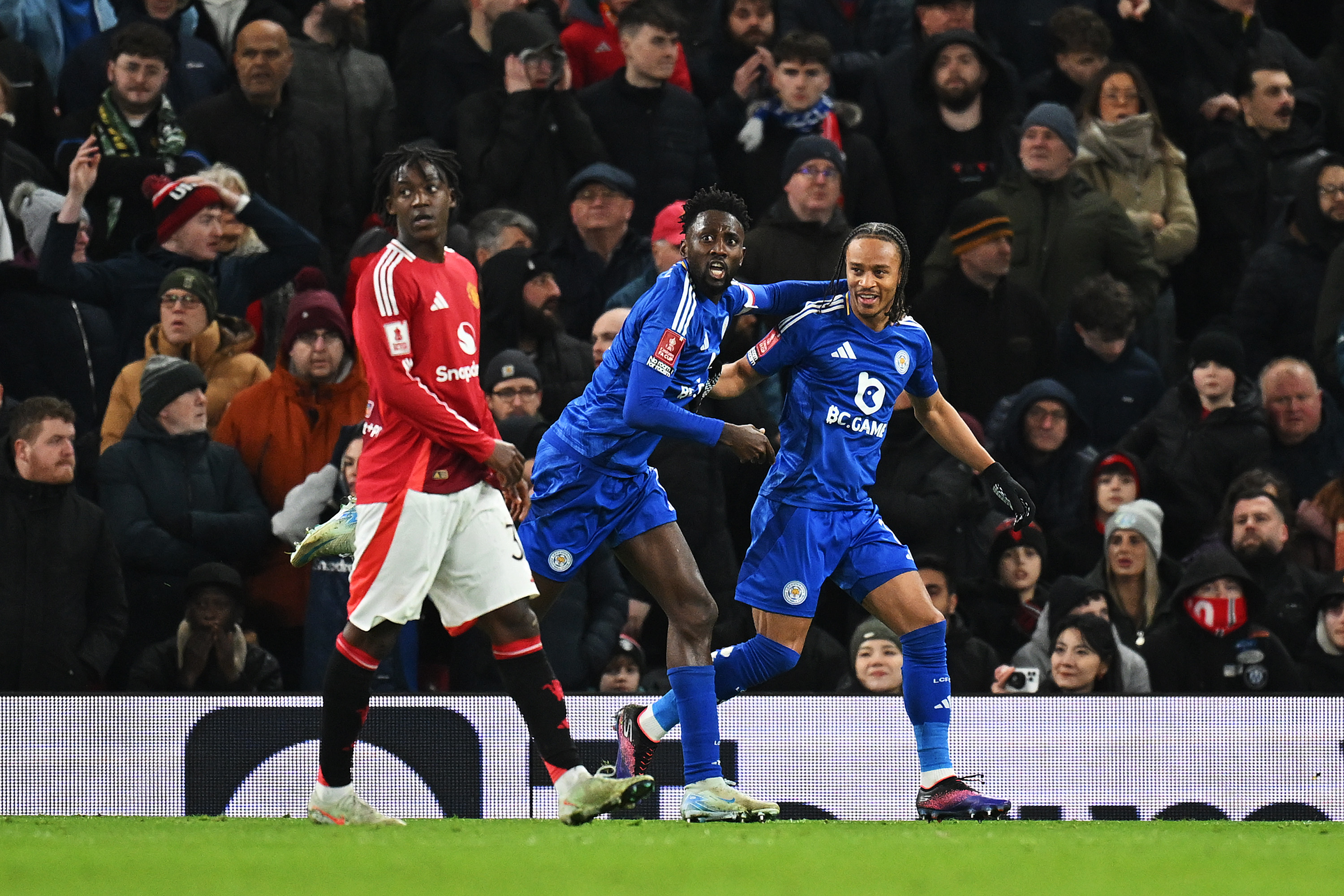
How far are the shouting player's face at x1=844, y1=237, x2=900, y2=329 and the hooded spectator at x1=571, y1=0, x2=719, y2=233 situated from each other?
446 cm

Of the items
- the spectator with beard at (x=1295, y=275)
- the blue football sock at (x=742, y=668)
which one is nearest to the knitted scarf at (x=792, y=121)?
the spectator with beard at (x=1295, y=275)

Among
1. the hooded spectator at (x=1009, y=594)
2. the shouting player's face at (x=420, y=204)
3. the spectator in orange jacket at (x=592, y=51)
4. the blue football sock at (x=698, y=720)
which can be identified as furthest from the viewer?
the spectator in orange jacket at (x=592, y=51)

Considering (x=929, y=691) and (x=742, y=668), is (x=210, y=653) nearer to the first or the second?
(x=742, y=668)

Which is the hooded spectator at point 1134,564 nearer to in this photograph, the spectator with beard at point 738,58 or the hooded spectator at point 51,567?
the spectator with beard at point 738,58

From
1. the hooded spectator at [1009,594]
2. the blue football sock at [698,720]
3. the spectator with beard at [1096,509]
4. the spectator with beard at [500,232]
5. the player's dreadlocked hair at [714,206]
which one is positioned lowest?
the blue football sock at [698,720]

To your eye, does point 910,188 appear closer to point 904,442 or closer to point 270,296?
point 904,442

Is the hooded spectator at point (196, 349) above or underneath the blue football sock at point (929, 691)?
above

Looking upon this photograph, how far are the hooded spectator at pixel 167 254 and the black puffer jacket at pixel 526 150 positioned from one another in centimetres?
148

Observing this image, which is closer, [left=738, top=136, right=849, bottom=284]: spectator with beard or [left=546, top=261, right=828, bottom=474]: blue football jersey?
[left=546, top=261, right=828, bottom=474]: blue football jersey

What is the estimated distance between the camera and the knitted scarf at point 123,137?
34.9ft

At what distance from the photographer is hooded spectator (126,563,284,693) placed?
29.1 feet

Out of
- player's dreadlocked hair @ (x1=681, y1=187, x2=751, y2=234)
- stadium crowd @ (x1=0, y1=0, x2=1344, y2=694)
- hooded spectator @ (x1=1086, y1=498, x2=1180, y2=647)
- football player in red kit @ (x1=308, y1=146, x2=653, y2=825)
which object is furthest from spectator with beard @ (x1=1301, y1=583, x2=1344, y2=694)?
football player in red kit @ (x1=308, y1=146, x2=653, y2=825)

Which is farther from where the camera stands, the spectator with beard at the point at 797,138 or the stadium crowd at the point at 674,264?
the spectator with beard at the point at 797,138

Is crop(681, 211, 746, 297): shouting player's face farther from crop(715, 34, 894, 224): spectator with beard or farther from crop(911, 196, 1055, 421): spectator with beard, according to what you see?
crop(715, 34, 894, 224): spectator with beard
